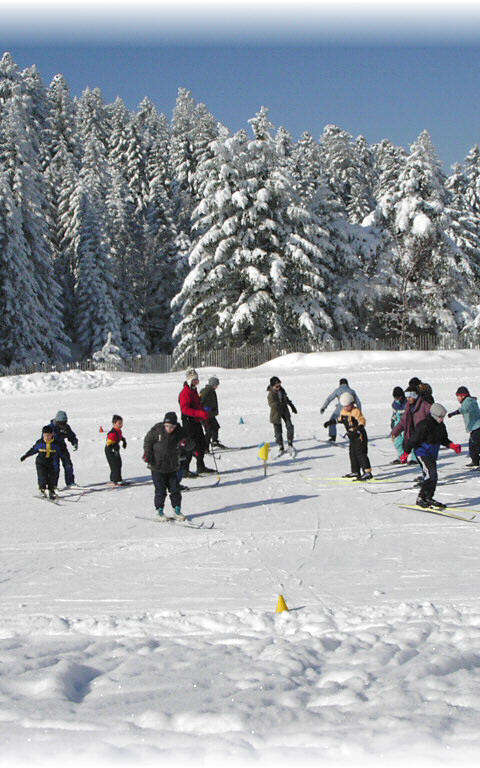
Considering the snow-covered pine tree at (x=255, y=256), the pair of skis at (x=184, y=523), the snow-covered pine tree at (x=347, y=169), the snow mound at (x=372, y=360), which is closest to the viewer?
the pair of skis at (x=184, y=523)

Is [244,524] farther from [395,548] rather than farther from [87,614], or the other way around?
[87,614]

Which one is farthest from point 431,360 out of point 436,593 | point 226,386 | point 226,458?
point 436,593

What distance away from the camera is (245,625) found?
5965 millimetres

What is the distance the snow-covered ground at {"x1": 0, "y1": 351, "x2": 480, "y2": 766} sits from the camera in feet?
12.3

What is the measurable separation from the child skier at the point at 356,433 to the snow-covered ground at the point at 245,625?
2.02 feet

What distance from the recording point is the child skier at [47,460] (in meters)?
12.4

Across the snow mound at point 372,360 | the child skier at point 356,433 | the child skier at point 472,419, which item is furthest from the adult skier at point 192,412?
the snow mound at point 372,360

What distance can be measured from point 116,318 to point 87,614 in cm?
3982

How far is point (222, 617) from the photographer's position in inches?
243

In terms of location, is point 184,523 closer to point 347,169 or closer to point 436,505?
point 436,505

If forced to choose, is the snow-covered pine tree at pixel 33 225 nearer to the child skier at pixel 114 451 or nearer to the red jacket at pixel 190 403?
the child skier at pixel 114 451

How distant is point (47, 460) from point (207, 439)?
381 cm

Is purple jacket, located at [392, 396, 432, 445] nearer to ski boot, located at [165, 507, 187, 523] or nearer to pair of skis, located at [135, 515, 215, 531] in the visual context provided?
pair of skis, located at [135, 515, 215, 531]

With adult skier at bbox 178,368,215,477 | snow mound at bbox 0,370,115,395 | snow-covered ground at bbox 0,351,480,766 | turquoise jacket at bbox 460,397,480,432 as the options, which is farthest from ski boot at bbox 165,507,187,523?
snow mound at bbox 0,370,115,395
